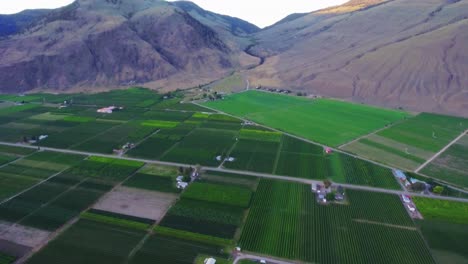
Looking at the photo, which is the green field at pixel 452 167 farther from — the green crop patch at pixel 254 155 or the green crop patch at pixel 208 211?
the green crop patch at pixel 208 211

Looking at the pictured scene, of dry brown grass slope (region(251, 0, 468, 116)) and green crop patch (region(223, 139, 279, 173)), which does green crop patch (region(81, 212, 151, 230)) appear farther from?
dry brown grass slope (region(251, 0, 468, 116))

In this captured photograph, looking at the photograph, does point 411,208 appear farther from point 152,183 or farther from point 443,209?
point 152,183

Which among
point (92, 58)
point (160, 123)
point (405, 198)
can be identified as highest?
point (92, 58)

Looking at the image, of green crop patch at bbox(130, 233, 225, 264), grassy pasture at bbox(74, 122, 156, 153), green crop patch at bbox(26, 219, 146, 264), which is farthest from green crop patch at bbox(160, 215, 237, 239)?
grassy pasture at bbox(74, 122, 156, 153)

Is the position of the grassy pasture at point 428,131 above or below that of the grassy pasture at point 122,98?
below

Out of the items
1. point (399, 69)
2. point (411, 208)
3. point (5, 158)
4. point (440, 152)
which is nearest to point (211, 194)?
point (411, 208)

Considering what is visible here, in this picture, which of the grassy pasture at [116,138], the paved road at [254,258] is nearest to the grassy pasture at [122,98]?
the grassy pasture at [116,138]
